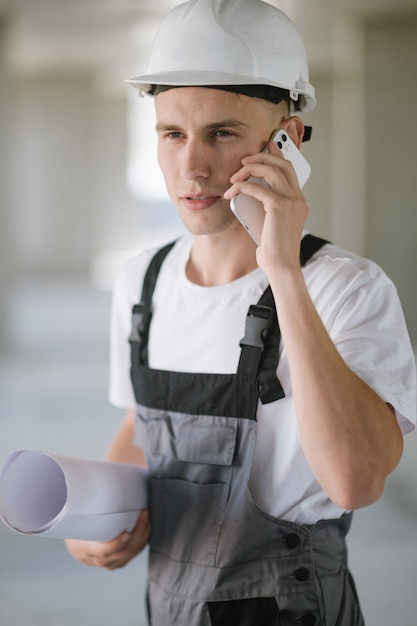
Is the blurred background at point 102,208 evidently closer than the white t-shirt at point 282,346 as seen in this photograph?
No

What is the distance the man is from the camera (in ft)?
4.95

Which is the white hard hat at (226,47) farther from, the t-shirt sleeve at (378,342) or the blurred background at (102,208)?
the blurred background at (102,208)

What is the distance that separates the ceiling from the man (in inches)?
158

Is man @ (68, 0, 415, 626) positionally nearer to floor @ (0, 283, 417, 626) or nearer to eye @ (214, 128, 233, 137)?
eye @ (214, 128, 233, 137)

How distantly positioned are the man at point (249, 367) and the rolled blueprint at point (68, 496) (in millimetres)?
74

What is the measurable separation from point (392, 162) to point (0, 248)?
472cm

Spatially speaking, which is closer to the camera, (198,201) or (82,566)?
(198,201)

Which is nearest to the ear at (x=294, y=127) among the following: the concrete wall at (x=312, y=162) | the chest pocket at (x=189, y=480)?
the chest pocket at (x=189, y=480)

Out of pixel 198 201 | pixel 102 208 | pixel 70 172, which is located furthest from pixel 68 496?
pixel 70 172

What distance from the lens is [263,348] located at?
1.67 m

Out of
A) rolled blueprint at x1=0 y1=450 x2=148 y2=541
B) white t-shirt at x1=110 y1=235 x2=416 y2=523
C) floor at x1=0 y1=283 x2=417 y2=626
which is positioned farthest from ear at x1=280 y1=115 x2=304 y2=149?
floor at x1=0 y1=283 x2=417 y2=626

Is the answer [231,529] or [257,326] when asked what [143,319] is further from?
[231,529]

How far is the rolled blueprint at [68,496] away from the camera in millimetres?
1585

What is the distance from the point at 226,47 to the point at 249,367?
2.03 feet
